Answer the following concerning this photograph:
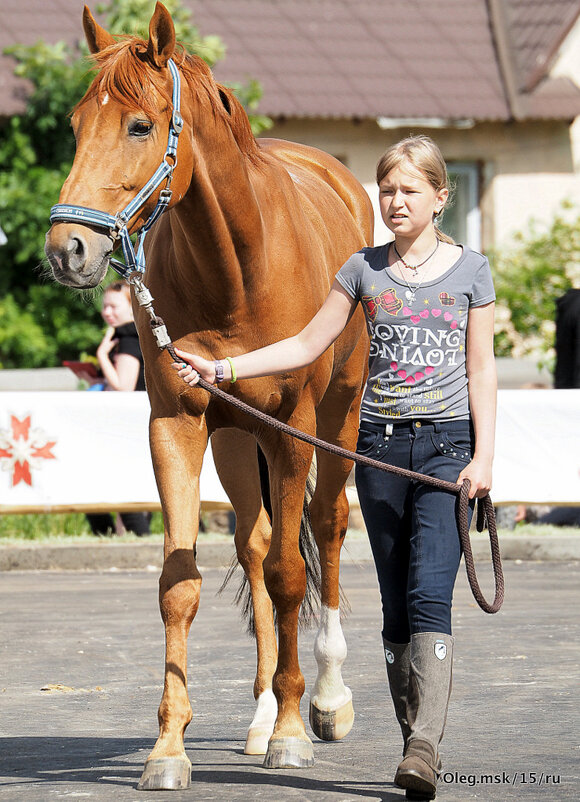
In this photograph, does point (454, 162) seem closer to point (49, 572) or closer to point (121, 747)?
point (49, 572)

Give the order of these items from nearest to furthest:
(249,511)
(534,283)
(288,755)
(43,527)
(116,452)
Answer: (288,755) → (249,511) → (116,452) → (43,527) → (534,283)

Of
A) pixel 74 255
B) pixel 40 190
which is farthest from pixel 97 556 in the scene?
pixel 40 190

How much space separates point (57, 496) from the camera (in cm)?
1193

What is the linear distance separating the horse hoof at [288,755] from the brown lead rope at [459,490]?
859 mm

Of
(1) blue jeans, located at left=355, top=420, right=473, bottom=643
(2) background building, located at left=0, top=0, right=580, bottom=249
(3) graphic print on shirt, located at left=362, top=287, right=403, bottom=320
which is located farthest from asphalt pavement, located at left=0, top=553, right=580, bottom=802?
(2) background building, located at left=0, top=0, right=580, bottom=249

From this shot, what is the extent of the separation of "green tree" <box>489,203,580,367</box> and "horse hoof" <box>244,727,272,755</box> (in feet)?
44.0

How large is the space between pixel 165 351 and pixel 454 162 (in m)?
17.2

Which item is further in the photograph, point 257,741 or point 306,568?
point 306,568

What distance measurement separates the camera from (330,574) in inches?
268

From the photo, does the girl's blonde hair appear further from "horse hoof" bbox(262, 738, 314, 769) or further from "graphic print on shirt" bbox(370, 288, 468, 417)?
"horse hoof" bbox(262, 738, 314, 769)

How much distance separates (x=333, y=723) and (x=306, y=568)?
131 cm

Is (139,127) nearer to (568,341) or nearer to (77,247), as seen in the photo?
(77,247)

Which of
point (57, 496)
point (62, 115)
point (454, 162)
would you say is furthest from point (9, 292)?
point (57, 496)

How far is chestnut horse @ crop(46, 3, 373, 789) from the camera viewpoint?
16.1 feet
